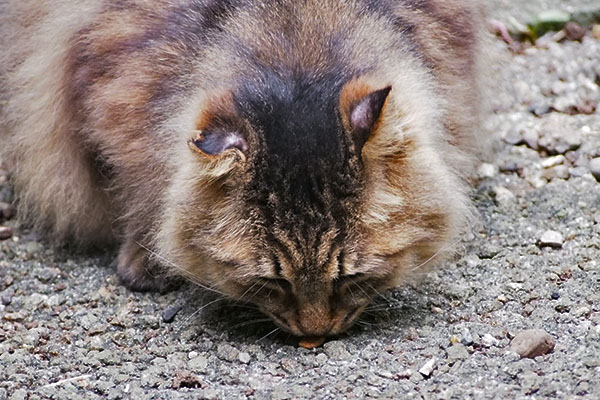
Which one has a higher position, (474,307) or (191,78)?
(191,78)

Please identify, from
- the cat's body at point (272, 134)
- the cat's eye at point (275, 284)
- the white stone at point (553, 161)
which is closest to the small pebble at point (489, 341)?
the cat's body at point (272, 134)

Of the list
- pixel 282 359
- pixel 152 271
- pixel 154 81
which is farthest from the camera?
pixel 152 271

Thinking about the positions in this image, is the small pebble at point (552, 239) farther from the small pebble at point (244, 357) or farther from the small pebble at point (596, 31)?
the small pebble at point (596, 31)

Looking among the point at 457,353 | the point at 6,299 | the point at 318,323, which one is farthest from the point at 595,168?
the point at 6,299

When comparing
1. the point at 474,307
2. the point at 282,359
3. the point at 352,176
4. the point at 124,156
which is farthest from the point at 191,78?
the point at 474,307

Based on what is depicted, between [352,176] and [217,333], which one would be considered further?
[217,333]

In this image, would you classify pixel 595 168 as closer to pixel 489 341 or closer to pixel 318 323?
pixel 489 341

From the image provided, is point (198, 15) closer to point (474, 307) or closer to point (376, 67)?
point (376, 67)

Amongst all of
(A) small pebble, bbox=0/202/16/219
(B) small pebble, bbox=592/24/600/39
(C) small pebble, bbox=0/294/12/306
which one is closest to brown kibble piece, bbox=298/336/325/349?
(C) small pebble, bbox=0/294/12/306
